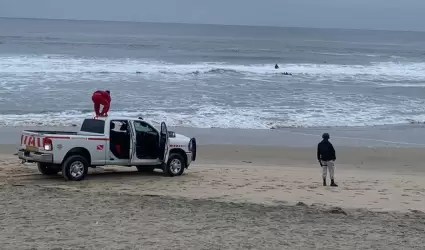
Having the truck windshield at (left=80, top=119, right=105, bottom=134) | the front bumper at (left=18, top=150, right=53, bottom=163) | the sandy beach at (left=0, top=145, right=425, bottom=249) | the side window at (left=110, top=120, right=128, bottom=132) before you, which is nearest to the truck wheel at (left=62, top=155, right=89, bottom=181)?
the sandy beach at (left=0, top=145, right=425, bottom=249)

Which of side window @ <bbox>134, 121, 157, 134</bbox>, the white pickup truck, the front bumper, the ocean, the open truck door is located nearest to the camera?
the front bumper

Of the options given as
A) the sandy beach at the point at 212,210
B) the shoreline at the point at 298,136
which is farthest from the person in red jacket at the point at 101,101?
the shoreline at the point at 298,136

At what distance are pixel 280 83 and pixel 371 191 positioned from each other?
3281 centimetres

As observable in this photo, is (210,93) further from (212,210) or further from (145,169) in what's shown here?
Answer: (212,210)

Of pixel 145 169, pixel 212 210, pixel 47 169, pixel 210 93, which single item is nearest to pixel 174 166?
pixel 145 169

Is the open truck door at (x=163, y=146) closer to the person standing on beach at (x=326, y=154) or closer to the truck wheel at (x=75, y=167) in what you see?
the truck wheel at (x=75, y=167)

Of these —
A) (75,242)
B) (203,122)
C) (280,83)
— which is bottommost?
(75,242)

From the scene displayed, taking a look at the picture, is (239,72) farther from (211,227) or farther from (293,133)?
(211,227)

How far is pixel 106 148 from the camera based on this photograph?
14078 millimetres

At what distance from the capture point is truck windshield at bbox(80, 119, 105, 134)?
14.2 metres

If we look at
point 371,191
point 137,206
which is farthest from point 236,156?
point 137,206

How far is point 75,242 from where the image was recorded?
8039 mm

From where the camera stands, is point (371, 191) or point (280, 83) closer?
point (371, 191)

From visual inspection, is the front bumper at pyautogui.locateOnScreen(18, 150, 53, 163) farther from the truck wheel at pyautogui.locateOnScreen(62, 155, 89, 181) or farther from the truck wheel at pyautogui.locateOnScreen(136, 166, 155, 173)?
the truck wheel at pyautogui.locateOnScreen(136, 166, 155, 173)
